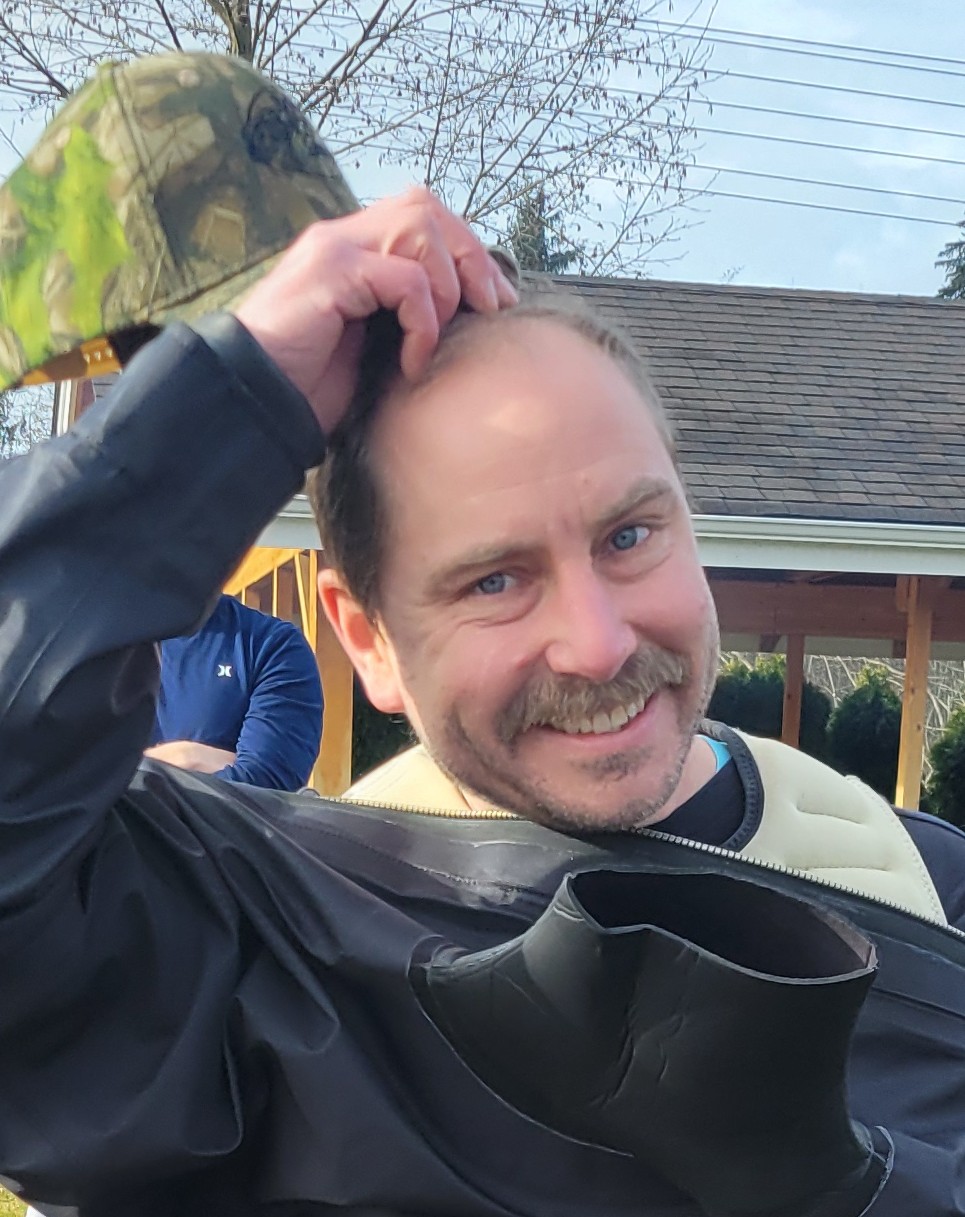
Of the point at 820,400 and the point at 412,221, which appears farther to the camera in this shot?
the point at 820,400

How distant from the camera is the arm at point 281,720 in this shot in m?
3.52

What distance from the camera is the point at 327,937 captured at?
1317 mm

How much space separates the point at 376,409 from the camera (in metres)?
1.47

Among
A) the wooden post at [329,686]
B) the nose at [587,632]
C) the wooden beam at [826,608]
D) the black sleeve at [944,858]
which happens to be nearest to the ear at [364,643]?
the nose at [587,632]

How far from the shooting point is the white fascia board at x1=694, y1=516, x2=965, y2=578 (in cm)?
934

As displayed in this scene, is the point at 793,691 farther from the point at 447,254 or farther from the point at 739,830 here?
the point at 447,254

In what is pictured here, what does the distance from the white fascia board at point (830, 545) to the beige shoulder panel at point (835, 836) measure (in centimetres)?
766

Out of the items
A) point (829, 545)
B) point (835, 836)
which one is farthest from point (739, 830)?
point (829, 545)

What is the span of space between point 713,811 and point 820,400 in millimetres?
10547

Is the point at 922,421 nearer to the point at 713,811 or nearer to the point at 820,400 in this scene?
the point at 820,400

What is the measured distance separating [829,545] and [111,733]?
29.2 ft

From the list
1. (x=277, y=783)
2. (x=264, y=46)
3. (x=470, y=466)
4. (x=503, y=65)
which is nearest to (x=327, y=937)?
(x=470, y=466)

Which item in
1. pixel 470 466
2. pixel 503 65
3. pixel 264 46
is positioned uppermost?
pixel 503 65

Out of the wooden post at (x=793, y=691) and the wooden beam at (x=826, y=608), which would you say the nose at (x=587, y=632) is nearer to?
the wooden beam at (x=826, y=608)
